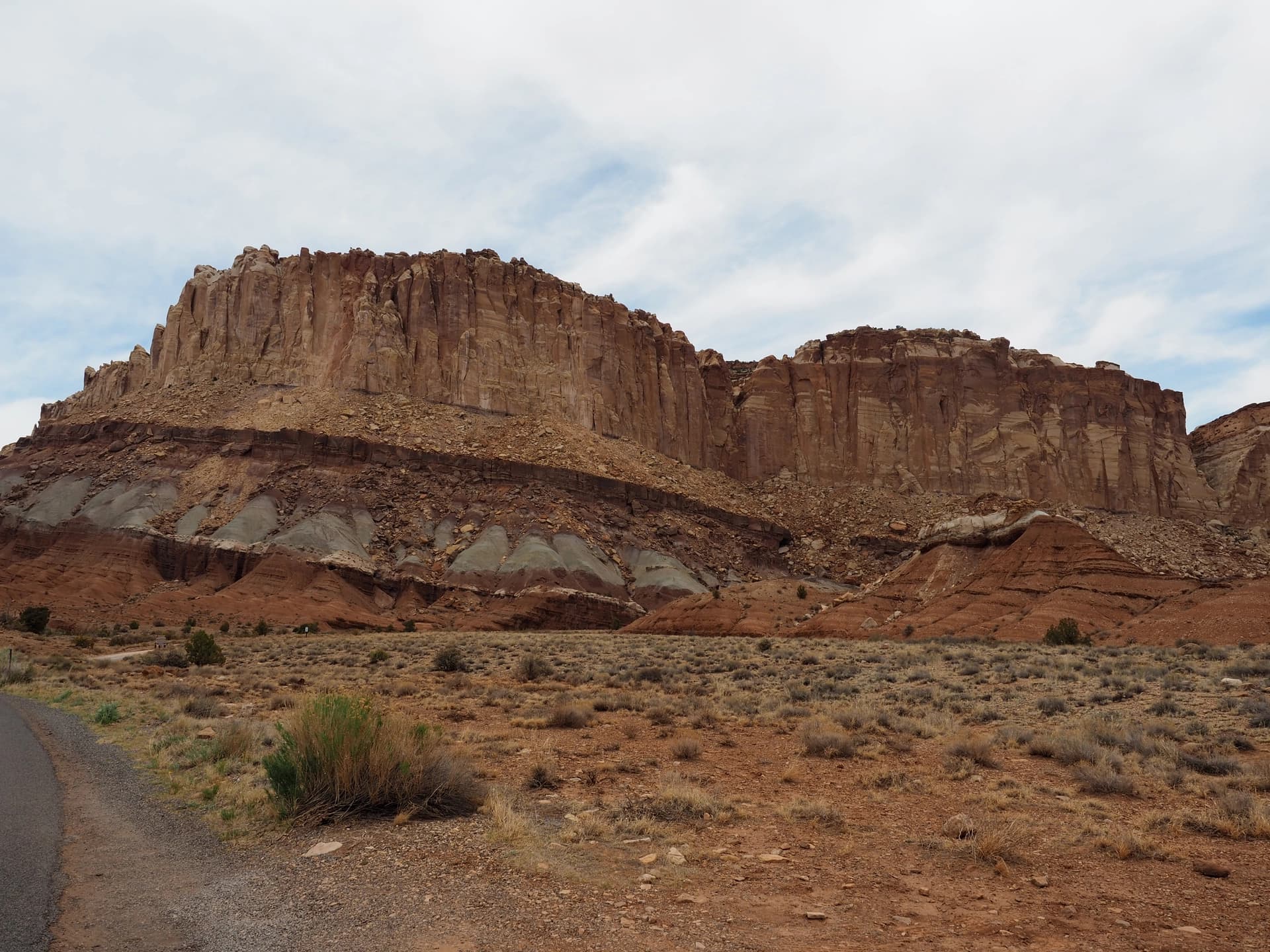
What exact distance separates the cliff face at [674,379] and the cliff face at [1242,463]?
120 inches

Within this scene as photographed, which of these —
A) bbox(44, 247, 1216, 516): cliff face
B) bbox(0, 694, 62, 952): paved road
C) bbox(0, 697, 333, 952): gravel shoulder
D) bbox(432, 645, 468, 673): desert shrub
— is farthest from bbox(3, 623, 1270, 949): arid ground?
bbox(44, 247, 1216, 516): cliff face

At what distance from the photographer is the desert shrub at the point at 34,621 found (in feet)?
131

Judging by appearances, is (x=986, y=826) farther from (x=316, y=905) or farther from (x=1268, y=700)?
(x=1268, y=700)

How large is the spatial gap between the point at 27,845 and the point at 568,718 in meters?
8.03

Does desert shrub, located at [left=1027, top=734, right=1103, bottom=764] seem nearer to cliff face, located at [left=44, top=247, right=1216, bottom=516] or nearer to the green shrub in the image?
the green shrub

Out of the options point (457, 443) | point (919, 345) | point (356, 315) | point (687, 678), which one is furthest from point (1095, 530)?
point (356, 315)

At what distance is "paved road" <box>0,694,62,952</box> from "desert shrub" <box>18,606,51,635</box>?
110 ft

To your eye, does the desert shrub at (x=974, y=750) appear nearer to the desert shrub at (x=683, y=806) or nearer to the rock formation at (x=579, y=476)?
the desert shrub at (x=683, y=806)

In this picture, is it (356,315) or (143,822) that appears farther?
(356,315)

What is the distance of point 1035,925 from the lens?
5.65 meters

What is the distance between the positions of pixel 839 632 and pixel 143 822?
1332 inches

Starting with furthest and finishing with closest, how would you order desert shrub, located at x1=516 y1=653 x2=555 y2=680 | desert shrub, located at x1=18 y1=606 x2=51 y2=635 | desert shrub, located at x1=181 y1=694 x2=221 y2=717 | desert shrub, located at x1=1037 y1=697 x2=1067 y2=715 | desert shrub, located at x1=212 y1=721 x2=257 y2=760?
1. desert shrub, located at x1=18 y1=606 x2=51 y2=635
2. desert shrub, located at x1=516 y1=653 x2=555 y2=680
3. desert shrub, located at x1=181 y1=694 x2=221 y2=717
4. desert shrub, located at x1=1037 y1=697 x2=1067 y2=715
5. desert shrub, located at x1=212 y1=721 x2=257 y2=760

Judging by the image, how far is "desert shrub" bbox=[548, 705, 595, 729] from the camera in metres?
14.0

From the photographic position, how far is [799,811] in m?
8.52
